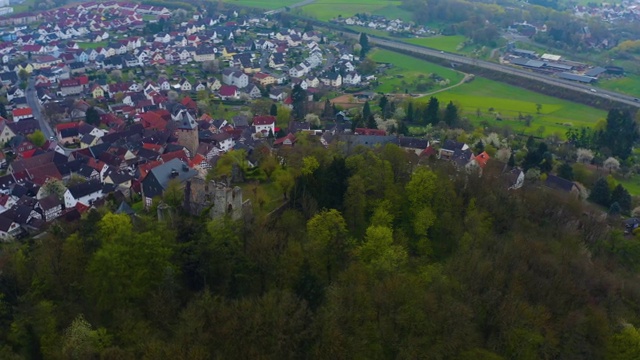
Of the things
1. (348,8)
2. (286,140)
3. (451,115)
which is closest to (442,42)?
(348,8)

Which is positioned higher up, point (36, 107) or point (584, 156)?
point (584, 156)

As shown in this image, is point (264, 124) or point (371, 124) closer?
point (371, 124)

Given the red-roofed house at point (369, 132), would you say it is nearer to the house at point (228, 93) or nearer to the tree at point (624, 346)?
the house at point (228, 93)

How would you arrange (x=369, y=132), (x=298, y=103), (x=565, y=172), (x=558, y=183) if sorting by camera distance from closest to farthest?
(x=558, y=183) < (x=565, y=172) < (x=369, y=132) < (x=298, y=103)

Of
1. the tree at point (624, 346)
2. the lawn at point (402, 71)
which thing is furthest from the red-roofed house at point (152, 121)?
the tree at point (624, 346)

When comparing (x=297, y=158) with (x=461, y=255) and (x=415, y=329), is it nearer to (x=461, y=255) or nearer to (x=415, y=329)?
(x=461, y=255)

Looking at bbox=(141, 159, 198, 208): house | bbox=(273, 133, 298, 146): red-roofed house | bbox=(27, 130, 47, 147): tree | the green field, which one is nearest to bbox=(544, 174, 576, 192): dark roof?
bbox=(273, 133, 298, 146): red-roofed house

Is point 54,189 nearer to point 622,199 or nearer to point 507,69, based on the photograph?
point 622,199
